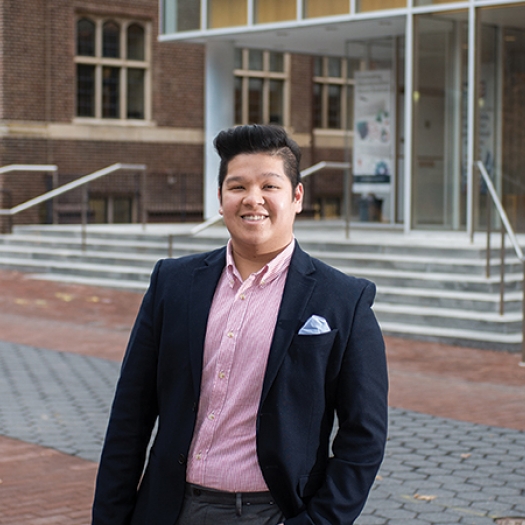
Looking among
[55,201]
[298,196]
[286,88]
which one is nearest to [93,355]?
[298,196]

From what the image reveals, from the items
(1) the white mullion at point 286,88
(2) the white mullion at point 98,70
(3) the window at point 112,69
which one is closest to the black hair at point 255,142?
(3) the window at point 112,69

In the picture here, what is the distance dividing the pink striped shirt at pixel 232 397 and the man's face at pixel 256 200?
0.29ft

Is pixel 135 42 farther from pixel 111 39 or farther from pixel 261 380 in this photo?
pixel 261 380

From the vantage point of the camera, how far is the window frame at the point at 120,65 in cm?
2392

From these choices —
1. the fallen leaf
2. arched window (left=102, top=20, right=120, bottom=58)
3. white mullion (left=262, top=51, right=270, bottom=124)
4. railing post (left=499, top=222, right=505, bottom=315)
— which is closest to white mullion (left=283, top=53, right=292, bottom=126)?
white mullion (left=262, top=51, right=270, bottom=124)

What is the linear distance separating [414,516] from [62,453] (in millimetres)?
2352

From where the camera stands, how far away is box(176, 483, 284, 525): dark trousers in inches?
101

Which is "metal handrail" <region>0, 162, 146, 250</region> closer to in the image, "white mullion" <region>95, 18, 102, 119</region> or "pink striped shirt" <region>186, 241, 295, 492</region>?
"white mullion" <region>95, 18, 102, 119</region>

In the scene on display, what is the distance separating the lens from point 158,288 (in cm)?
276

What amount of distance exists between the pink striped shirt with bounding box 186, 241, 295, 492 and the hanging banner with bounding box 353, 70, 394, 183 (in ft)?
51.9

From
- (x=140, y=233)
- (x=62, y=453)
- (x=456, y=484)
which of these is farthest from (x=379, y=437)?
(x=140, y=233)

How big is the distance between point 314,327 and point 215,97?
699 inches

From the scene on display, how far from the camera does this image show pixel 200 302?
267 centimetres

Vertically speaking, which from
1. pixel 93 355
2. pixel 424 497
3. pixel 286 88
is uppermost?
pixel 286 88
